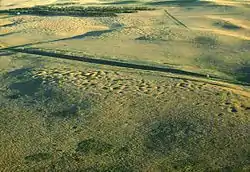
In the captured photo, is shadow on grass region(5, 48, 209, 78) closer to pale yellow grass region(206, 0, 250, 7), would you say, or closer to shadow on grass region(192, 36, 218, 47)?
shadow on grass region(192, 36, 218, 47)

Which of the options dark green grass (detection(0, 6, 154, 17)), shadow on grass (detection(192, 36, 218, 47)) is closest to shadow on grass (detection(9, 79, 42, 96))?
shadow on grass (detection(192, 36, 218, 47))

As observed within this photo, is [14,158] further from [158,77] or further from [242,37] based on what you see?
[242,37]

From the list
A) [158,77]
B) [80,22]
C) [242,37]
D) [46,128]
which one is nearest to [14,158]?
[46,128]

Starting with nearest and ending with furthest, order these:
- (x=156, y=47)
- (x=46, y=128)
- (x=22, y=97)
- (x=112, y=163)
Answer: (x=112, y=163) → (x=46, y=128) → (x=22, y=97) → (x=156, y=47)

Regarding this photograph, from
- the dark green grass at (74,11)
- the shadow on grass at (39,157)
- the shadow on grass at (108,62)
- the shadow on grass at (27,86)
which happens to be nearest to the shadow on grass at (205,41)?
the shadow on grass at (108,62)

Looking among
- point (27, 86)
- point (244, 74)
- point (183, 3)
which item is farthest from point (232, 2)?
point (27, 86)

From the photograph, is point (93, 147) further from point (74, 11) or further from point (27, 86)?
point (74, 11)

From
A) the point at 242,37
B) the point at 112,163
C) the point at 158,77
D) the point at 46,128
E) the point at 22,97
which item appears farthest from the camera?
the point at 242,37
